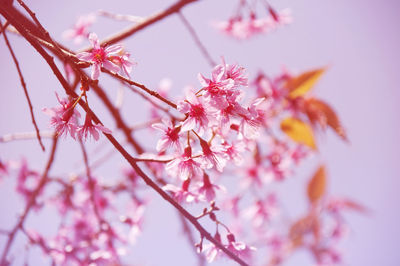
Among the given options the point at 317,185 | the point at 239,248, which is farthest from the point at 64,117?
the point at 317,185

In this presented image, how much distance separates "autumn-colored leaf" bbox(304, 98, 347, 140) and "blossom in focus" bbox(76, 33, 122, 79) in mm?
1073

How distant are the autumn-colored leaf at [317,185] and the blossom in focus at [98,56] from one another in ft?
6.29

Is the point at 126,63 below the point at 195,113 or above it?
above

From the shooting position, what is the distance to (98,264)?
1.60 meters

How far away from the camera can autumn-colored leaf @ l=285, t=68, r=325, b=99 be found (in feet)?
5.94

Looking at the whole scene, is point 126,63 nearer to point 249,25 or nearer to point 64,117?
point 64,117

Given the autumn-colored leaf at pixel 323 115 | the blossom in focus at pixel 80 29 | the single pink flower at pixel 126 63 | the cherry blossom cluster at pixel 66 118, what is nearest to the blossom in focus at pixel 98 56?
the single pink flower at pixel 126 63

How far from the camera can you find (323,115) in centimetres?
161

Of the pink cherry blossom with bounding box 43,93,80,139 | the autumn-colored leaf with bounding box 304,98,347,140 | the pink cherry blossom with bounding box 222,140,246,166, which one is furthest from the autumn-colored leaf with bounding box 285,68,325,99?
the pink cherry blossom with bounding box 43,93,80,139

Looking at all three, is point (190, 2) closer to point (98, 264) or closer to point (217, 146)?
point (217, 146)

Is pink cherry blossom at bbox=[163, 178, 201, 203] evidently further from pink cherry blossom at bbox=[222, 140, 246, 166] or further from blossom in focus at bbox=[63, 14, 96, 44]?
blossom in focus at bbox=[63, 14, 96, 44]

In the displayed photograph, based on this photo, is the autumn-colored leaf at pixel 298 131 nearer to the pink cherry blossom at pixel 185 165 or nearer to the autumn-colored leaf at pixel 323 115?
the autumn-colored leaf at pixel 323 115

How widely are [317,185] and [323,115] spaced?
1039 mm

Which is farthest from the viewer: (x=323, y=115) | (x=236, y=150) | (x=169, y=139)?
(x=323, y=115)
